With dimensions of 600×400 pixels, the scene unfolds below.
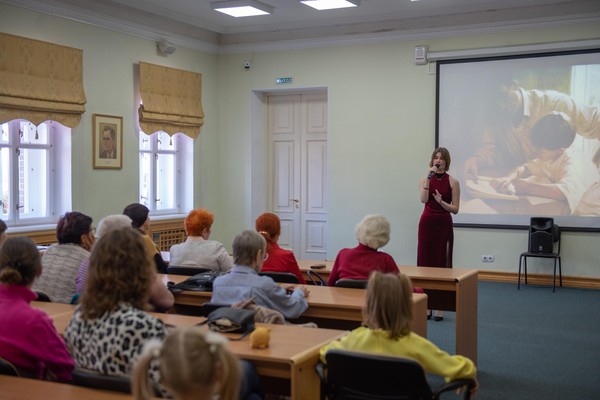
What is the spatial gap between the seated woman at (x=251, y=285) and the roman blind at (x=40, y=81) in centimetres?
428

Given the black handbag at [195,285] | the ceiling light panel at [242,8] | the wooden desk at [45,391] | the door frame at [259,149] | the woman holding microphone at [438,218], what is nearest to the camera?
the wooden desk at [45,391]

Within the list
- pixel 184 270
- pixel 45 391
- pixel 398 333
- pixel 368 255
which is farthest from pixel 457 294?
pixel 45 391

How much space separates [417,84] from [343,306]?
591 cm

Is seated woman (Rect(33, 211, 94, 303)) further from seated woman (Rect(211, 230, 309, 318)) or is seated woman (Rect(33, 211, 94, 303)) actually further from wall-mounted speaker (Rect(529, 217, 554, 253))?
wall-mounted speaker (Rect(529, 217, 554, 253))

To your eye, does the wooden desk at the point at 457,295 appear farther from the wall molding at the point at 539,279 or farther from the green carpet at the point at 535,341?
the wall molding at the point at 539,279

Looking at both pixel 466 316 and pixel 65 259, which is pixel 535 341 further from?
pixel 65 259

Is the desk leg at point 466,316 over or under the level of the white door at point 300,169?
under

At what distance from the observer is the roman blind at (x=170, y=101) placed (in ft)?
29.2

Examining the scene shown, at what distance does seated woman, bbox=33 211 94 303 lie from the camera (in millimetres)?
4152

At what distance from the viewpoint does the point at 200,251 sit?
5152mm

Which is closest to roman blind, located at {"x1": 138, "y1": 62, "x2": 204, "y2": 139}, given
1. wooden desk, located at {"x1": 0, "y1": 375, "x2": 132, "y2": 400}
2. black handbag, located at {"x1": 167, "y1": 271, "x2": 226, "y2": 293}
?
black handbag, located at {"x1": 167, "y1": 271, "x2": 226, "y2": 293}

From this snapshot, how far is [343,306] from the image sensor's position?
3939 millimetres

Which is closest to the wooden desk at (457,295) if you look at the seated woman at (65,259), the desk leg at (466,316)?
the desk leg at (466,316)

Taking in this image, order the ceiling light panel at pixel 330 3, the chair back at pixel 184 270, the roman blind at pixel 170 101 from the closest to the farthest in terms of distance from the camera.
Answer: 1. the chair back at pixel 184 270
2. the ceiling light panel at pixel 330 3
3. the roman blind at pixel 170 101
